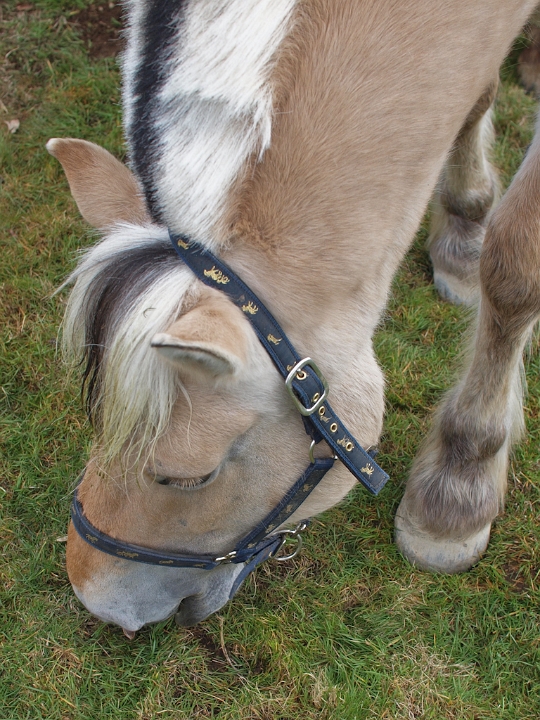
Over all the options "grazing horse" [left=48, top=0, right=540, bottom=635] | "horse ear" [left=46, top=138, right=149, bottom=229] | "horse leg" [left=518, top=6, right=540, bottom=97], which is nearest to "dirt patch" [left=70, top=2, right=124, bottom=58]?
"horse leg" [left=518, top=6, right=540, bottom=97]

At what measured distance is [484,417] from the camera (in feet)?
8.13

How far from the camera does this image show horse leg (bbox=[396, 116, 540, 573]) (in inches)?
87.0

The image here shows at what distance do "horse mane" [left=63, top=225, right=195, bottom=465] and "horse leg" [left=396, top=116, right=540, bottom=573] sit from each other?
45.2 inches

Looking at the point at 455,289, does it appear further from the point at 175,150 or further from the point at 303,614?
the point at 175,150

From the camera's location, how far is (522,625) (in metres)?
2.52

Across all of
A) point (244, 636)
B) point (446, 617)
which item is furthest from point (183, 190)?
point (446, 617)

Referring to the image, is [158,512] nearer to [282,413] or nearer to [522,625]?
[282,413]

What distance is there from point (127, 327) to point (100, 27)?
364 cm

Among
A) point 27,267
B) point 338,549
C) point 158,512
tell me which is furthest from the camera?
point 27,267

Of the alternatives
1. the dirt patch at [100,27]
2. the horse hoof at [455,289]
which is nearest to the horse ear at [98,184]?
the horse hoof at [455,289]

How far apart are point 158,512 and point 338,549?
3.71 feet

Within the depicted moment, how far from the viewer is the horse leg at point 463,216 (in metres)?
3.38

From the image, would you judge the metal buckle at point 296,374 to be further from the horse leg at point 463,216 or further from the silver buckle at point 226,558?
the horse leg at point 463,216

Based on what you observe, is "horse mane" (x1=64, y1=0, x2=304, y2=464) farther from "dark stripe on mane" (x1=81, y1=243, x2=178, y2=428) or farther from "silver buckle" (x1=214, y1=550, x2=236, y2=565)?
"silver buckle" (x1=214, y1=550, x2=236, y2=565)
